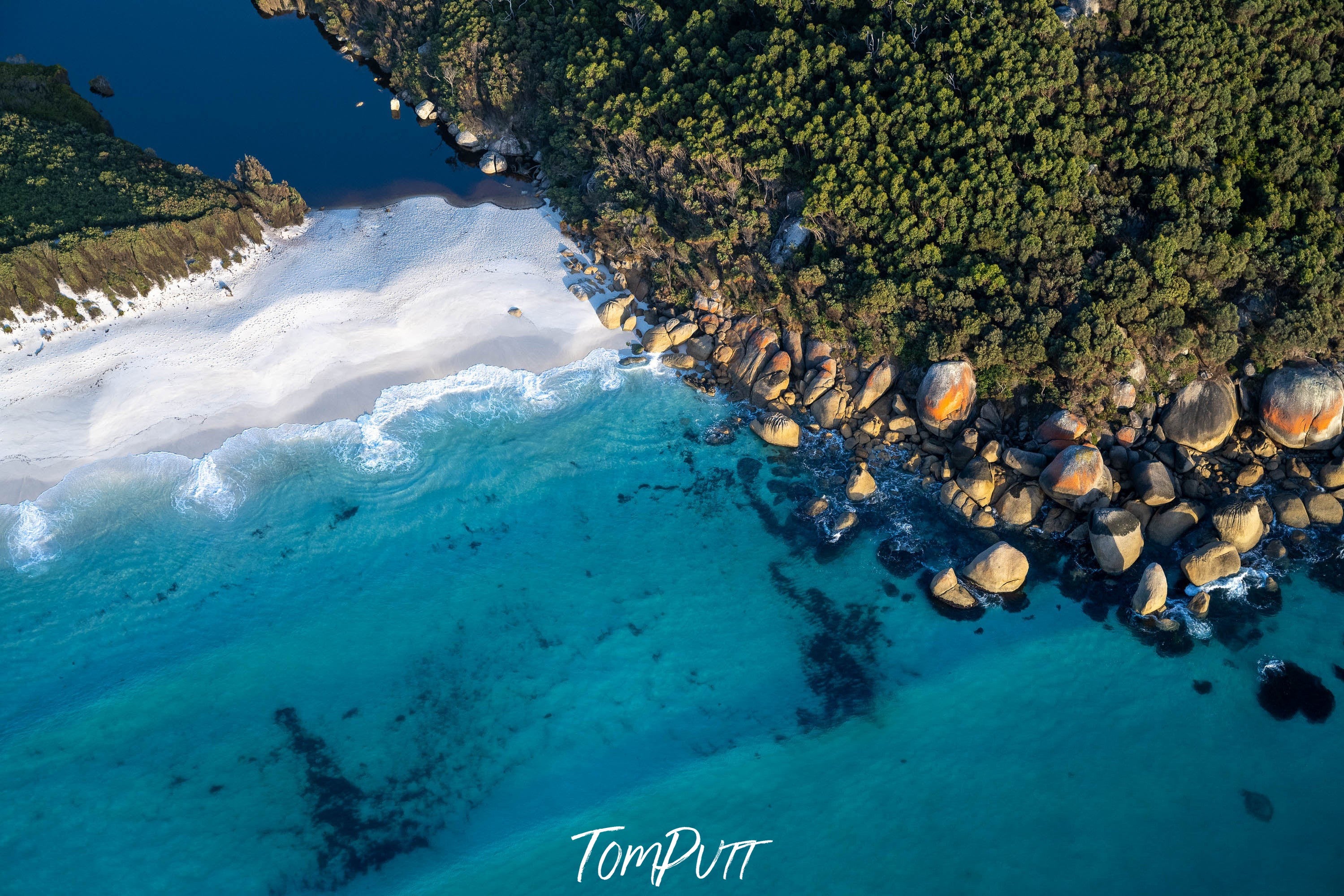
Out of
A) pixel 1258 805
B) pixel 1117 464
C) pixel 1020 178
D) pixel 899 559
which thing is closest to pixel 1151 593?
pixel 1117 464

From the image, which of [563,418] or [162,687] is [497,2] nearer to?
[563,418]

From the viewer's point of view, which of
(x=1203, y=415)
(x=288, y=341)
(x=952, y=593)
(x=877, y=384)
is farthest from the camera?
(x=288, y=341)

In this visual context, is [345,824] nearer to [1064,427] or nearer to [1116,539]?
[1116,539]

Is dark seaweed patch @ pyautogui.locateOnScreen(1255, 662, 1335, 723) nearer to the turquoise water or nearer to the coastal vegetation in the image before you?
the turquoise water

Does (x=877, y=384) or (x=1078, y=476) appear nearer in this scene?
(x=1078, y=476)

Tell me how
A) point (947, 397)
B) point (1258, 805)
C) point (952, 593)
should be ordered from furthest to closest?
point (947, 397)
point (952, 593)
point (1258, 805)

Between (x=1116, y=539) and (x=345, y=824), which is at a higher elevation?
(x=345, y=824)

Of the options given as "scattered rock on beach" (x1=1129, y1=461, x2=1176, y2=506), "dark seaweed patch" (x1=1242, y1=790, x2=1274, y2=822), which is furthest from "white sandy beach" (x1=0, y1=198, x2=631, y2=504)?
"dark seaweed patch" (x1=1242, y1=790, x2=1274, y2=822)

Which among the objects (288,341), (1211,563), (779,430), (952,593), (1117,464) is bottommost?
(1211,563)
